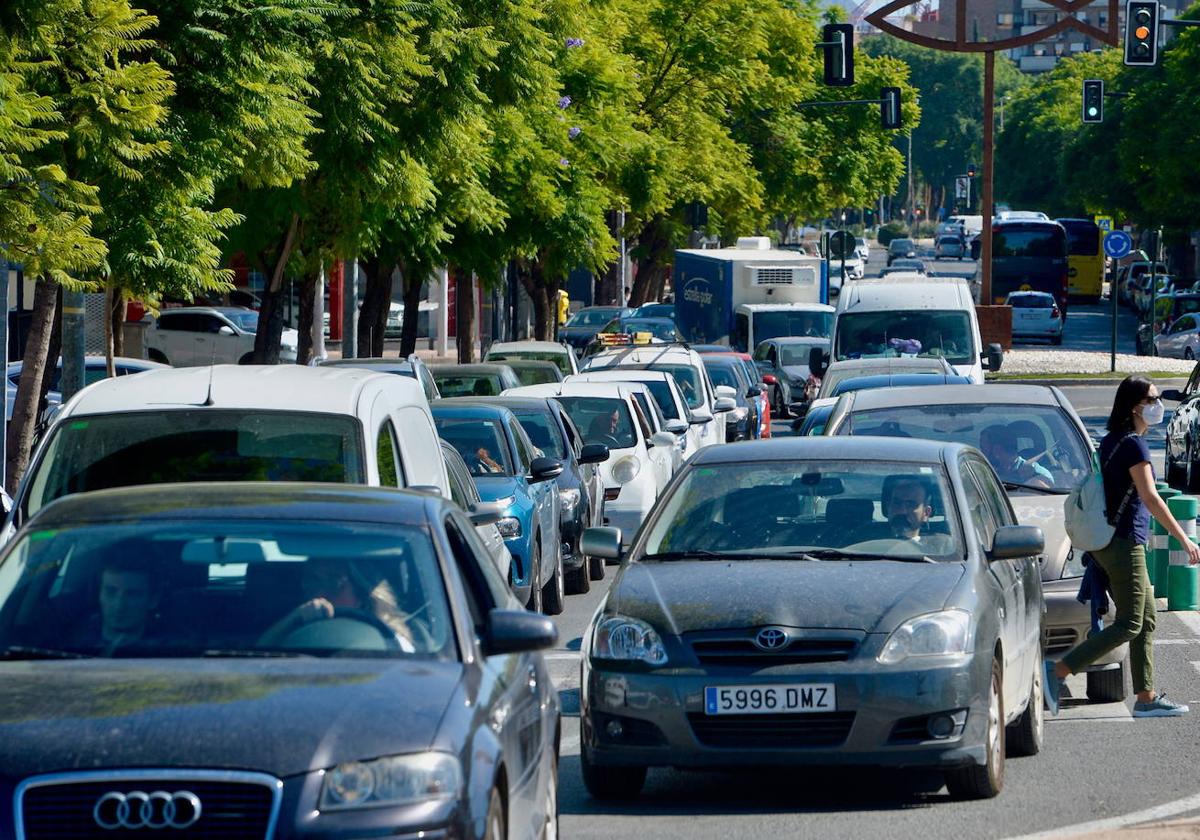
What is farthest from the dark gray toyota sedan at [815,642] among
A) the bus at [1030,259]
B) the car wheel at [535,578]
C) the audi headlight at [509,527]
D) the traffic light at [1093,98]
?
the bus at [1030,259]

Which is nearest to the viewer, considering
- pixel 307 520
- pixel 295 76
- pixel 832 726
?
pixel 307 520

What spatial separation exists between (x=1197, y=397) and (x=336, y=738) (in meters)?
22.3

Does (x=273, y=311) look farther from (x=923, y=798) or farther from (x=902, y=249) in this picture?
(x=902, y=249)

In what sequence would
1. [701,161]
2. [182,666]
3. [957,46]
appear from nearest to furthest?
[182,666] → [957,46] → [701,161]

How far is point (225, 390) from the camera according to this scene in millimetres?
9422

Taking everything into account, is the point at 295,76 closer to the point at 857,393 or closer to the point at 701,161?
the point at 857,393

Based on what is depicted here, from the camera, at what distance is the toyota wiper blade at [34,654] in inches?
245

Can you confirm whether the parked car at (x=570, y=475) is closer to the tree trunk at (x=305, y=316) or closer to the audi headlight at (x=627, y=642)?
the audi headlight at (x=627, y=642)

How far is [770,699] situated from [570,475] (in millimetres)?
9529

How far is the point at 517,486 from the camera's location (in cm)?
1555

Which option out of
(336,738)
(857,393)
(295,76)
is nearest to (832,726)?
(336,738)

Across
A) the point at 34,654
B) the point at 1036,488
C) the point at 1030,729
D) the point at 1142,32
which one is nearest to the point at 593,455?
the point at 1036,488

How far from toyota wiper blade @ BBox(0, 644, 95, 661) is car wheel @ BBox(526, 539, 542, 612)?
885cm

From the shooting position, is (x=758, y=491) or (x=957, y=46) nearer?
(x=758, y=491)
